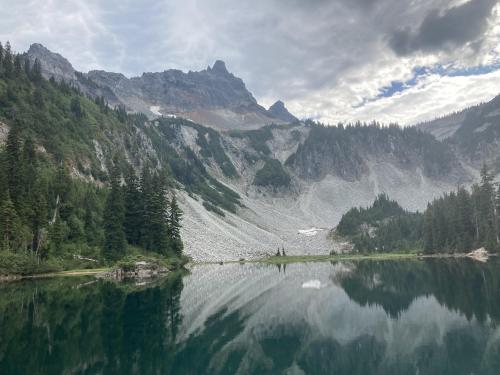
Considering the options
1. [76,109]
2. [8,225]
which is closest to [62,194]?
[8,225]

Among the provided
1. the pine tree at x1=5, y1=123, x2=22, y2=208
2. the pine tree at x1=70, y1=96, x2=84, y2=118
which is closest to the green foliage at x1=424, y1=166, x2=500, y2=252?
the pine tree at x1=5, y1=123, x2=22, y2=208

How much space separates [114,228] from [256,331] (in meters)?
68.5

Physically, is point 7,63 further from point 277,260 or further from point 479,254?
point 479,254

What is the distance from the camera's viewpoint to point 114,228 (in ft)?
307

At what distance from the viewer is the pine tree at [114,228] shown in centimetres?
9194

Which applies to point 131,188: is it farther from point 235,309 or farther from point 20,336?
point 20,336

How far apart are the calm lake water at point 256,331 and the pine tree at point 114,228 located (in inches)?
1519

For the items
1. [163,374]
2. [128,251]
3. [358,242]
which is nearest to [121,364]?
[163,374]

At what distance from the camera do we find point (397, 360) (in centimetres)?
2342

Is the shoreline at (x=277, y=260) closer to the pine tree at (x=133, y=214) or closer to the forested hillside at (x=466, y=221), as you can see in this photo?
the forested hillside at (x=466, y=221)

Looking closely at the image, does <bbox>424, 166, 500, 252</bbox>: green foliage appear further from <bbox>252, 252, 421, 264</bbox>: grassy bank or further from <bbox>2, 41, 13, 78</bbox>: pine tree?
<bbox>2, 41, 13, 78</bbox>: pine tree

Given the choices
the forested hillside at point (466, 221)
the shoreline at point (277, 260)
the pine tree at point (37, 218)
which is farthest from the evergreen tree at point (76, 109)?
the forested hillside at point (466, 221)

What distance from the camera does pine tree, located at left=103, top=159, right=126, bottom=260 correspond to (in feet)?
302

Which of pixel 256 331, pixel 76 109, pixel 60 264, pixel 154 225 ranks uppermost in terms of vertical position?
pixel 76 109
